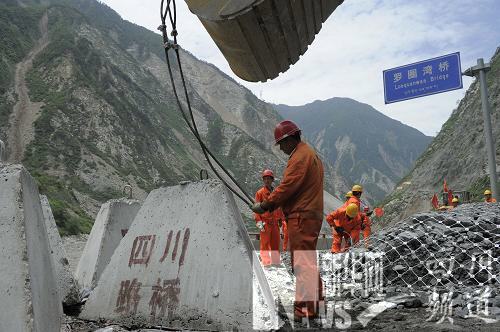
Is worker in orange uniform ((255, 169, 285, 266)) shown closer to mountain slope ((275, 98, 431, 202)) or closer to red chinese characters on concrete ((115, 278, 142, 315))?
red chinese characters on concrete ((115, 278, 142, 315))

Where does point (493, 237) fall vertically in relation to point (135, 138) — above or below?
below

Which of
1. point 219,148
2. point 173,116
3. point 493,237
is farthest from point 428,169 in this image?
point 173,116

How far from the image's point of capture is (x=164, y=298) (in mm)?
3646

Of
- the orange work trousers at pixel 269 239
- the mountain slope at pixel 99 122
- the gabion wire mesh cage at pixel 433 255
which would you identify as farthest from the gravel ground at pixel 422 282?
the mountain slope at pixel 99 122

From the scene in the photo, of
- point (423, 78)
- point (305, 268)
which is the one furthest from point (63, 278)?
point (423, 78)

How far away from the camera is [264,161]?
59.8 metres

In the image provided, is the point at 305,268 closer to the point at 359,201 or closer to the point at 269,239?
the point at 269,239

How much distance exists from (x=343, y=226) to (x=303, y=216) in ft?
15.7

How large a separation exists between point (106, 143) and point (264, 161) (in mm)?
23382

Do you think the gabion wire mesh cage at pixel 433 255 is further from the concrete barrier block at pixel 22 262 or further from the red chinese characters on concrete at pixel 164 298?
the concrete barrier block at pixel 22 262

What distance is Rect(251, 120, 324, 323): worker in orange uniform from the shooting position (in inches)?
144

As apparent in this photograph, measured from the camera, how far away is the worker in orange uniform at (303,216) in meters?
3.65

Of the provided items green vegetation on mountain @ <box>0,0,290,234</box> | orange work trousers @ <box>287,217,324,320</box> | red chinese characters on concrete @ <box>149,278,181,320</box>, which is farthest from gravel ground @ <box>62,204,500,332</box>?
green vegetation on mountain @ <box>0,0,290,234</box>

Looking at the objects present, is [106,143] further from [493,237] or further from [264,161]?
[493,237]
